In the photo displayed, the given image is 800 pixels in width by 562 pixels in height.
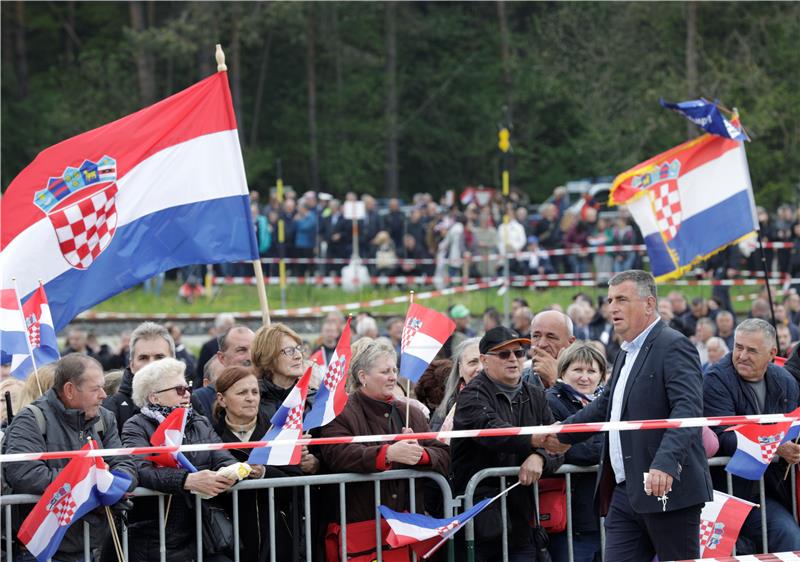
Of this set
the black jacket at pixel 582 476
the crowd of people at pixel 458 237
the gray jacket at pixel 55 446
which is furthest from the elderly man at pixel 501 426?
the crowd of people at pixel 458 237

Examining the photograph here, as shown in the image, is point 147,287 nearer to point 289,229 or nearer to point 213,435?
point 289,229

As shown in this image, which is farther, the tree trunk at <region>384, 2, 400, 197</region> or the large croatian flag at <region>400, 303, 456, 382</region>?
the tree trunk at <region>384, 2, 400, 197</region>

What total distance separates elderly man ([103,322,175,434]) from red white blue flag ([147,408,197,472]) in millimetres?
1380

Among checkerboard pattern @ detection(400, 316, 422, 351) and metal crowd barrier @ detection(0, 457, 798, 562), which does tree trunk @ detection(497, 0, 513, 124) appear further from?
metal crowd barrier @ detection(0, 457, 798, 562)

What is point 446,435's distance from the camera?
24.0 ft

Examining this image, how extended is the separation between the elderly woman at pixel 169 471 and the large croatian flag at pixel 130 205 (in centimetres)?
167

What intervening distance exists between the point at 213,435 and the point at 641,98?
31.1 m

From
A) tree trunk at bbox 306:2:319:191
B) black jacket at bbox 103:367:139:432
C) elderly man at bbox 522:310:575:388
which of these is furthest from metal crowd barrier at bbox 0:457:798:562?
tree trunk at bbox 306:2:319:191

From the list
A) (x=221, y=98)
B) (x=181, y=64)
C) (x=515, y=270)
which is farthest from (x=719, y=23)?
(x=221, y=98)

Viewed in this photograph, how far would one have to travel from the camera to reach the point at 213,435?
7.50 m

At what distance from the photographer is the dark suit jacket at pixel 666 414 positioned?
699 centimetres

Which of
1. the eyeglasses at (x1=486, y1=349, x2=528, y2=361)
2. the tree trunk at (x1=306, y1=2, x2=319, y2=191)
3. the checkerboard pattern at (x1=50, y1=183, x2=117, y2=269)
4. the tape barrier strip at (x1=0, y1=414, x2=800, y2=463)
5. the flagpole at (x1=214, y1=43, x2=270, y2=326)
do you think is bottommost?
the tape barrier strip at (x1=0, y1=414, x2=800, y2=463)

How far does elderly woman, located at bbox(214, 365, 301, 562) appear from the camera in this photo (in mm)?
7539

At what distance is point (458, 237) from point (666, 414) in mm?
21036
